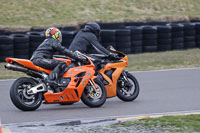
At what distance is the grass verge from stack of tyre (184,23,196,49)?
1.34ft

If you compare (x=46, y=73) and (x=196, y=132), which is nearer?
(x=196, y=132)

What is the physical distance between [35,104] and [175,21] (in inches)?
695

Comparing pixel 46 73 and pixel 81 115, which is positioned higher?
pixel 46 73

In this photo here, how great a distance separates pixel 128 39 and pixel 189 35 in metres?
3.16

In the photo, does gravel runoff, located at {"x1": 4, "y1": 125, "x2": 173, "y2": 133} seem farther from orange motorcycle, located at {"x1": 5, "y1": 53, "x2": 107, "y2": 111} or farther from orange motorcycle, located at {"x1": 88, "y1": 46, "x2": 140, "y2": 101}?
orange motorcycle, located at {"x1": 88, "y1": 46, "x2": 140, "y2": 101}

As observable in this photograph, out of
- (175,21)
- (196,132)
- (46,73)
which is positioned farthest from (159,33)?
(196,132)

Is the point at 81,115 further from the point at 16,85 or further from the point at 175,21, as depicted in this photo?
the point at 175,21

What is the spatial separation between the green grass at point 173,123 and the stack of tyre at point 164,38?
11303 mm

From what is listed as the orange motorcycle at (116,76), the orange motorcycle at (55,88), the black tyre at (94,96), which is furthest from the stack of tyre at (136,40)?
the black tyre at (94,96)

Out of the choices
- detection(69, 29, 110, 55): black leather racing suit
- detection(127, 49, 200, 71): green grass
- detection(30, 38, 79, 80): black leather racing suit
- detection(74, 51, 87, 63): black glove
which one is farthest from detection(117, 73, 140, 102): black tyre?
detection(127, 49, 200, 71): green grass

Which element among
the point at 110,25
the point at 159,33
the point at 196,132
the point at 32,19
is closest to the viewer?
the point at 196,132

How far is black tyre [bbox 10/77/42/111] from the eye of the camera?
7.90 m

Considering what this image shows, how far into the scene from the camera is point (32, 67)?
26.9 feet

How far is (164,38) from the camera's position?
18.7 metres
